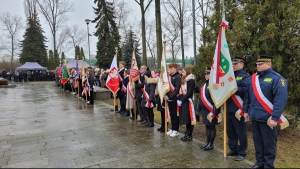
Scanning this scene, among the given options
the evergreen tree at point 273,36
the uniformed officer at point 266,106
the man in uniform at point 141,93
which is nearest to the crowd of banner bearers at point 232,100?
the uniformed officer at point 266,106

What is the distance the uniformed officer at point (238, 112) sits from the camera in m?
4.55

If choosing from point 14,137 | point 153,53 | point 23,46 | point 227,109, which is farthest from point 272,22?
point 23,46

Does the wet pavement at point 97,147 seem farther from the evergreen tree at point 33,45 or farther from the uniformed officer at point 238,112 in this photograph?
the evergreen tree at point 33,45

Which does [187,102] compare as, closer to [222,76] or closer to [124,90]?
[222,76]

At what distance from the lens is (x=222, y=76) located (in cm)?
461

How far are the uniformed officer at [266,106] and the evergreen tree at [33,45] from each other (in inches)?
1848

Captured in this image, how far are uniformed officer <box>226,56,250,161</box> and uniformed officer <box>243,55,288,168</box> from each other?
36 centimetres

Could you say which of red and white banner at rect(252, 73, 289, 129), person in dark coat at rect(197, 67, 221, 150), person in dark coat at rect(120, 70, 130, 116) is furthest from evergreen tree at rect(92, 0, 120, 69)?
red and white banner at rect(252, 73, 289, 129)

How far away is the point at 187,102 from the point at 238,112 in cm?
152

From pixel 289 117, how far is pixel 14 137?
764 cm

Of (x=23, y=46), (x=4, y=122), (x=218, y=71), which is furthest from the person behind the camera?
(x=23, y=46)

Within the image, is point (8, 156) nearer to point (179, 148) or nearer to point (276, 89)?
point (179, 148)

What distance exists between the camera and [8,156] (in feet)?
16.5

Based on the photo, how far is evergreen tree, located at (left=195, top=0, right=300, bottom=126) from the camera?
6.27m
